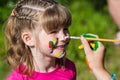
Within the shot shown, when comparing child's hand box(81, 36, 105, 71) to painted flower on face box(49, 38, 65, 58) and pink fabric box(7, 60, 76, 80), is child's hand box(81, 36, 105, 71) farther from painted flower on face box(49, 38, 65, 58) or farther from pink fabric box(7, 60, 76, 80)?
pink fabric box(7, 60, 76, 80)

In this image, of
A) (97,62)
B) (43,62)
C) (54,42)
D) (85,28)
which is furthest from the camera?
(85,28)

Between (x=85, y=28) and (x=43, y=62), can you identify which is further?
(x=85, y=28)

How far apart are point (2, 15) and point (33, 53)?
1488 millimetres

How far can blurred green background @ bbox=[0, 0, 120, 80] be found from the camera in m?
4.26

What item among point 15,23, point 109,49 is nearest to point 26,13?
point 15,23

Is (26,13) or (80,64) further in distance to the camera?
(80,64)

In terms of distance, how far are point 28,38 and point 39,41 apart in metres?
0.08

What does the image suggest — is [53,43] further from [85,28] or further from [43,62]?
[85,28]

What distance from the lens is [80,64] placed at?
4543 mm

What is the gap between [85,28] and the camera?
16.8 feet

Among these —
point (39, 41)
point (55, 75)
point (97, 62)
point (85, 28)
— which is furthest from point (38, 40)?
point (85, 28)

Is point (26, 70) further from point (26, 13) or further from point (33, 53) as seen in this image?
point (26, 13)

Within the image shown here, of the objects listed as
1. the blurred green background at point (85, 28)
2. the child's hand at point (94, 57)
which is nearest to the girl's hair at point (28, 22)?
the child's hand at point (94, 57)

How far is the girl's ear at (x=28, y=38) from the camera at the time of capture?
109 inches
